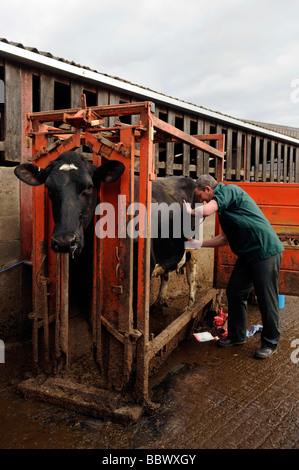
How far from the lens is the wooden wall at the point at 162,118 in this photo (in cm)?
415

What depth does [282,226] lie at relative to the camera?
473 cm

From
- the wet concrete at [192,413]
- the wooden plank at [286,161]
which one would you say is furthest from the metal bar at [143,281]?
the wooden plank at [286,161]

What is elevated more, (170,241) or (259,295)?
(170,241)

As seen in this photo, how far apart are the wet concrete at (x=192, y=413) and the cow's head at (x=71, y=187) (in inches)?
52.2

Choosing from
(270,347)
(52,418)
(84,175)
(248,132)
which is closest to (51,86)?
(84,175)

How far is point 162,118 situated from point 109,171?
4.28 meters

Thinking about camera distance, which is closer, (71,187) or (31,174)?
(71,187)

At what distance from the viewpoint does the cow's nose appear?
2525mm

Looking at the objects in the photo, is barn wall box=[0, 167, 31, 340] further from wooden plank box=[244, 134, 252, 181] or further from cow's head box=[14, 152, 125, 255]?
wooden plank box=[244, 134, 252, 181]

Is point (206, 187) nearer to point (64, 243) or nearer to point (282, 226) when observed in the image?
point (282, 226)

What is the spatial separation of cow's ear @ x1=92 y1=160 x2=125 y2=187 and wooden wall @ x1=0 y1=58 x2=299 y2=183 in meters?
1.83

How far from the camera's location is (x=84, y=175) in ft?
9.14

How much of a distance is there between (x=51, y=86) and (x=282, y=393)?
4478mm

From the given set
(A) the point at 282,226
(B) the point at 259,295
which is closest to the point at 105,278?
(B) the point at 259,295
